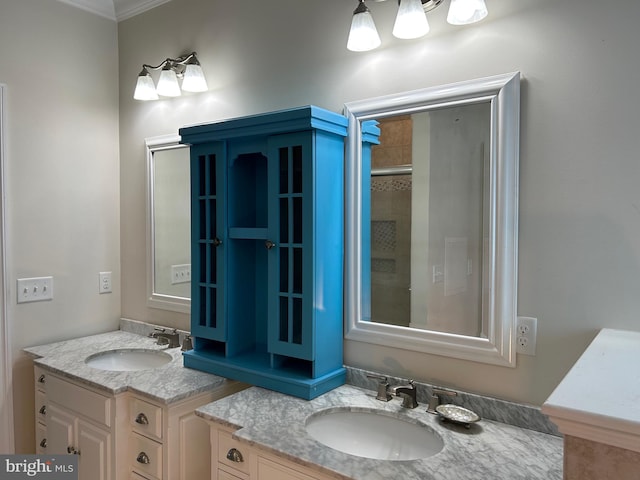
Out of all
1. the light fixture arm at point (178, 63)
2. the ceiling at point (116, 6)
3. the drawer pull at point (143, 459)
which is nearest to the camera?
the drawer pull at point (143, 459)

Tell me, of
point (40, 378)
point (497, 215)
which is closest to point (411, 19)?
point (497, 215)

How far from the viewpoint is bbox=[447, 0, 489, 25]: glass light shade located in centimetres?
137

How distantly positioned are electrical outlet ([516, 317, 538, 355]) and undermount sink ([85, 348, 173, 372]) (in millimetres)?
1600

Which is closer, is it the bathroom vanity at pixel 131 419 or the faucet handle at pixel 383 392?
the faucet handle at pixel 383 392

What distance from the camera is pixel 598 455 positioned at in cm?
72

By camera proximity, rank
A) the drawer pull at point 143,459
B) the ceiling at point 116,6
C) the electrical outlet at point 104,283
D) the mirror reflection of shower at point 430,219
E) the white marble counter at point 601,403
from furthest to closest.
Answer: the electrical outlet at point 104,283 → the ceiling at point 116,6 → the drawer pull at point 143,459 → the mirror reflection of shower at point 430,219 → the white marble counter at point 601,403

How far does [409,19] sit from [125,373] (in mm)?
1742

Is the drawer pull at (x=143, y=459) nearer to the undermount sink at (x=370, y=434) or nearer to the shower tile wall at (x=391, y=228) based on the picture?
the undermount sink at (x=370, y=434)

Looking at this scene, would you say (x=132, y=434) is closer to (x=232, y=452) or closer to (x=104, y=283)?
(x=232, y=452)

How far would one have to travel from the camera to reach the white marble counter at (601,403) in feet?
2.28

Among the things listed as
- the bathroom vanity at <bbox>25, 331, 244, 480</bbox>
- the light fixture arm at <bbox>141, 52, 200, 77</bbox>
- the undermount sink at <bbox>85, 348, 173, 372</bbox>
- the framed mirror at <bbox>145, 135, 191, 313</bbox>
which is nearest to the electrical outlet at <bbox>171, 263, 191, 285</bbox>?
the framed mirror at <bbox>145, 135, 191, 313</bbox>

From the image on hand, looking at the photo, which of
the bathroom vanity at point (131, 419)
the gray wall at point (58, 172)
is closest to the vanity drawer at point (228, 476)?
the bathroom vanity at point (131, 419)

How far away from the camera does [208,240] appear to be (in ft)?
6.33

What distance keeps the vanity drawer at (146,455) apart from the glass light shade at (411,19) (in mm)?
1720
